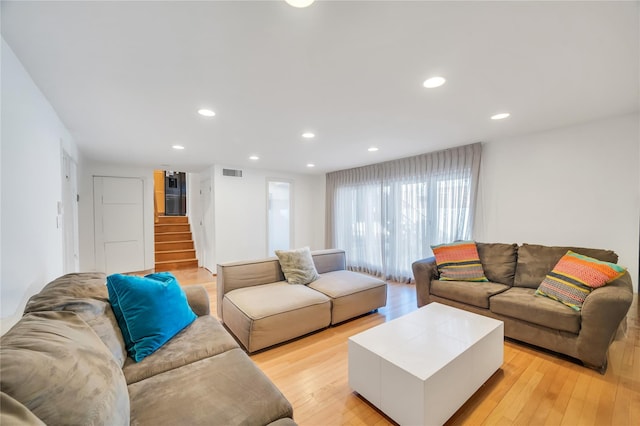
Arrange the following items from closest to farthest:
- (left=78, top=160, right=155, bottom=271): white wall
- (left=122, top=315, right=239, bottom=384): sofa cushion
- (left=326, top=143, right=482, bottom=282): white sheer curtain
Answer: (left=122, top=315, right=239, bottom=384): sofa cushion → (left=326, top=143, right=482, bottom=282): white sheer curtain → (left=78, top=160, right=155, bottom=271): white wall

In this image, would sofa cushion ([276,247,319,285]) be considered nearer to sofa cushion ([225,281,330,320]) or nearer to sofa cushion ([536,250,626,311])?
sofa cushion ([225,281,330,320])

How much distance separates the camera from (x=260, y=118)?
96.7 inches

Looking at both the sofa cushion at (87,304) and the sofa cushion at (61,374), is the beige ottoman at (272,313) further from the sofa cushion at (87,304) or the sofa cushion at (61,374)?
the sofa cushion at (61,374)

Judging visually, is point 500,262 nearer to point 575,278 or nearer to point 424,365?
point 575,278

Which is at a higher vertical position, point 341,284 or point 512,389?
point 341,284

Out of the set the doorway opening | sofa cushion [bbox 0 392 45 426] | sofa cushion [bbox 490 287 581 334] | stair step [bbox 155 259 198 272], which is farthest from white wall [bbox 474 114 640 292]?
the doorway opening

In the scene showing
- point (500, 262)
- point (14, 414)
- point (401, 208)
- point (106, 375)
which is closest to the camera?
point (14, 414)

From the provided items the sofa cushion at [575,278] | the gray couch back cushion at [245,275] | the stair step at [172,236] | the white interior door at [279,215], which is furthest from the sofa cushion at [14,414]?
the stair step at [172,236]

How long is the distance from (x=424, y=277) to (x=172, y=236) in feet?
19.6

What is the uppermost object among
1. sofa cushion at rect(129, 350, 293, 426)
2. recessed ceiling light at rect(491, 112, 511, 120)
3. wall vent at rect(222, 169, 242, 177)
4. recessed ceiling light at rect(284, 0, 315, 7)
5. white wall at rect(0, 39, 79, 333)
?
recessed ceiling light at rect(491, 112, 511, 120)

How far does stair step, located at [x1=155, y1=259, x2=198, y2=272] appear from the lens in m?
5.46

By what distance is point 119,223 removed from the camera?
4.90 meters

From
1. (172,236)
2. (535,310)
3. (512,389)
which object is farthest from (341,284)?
(172,236)

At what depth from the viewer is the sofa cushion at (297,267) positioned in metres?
2.98
